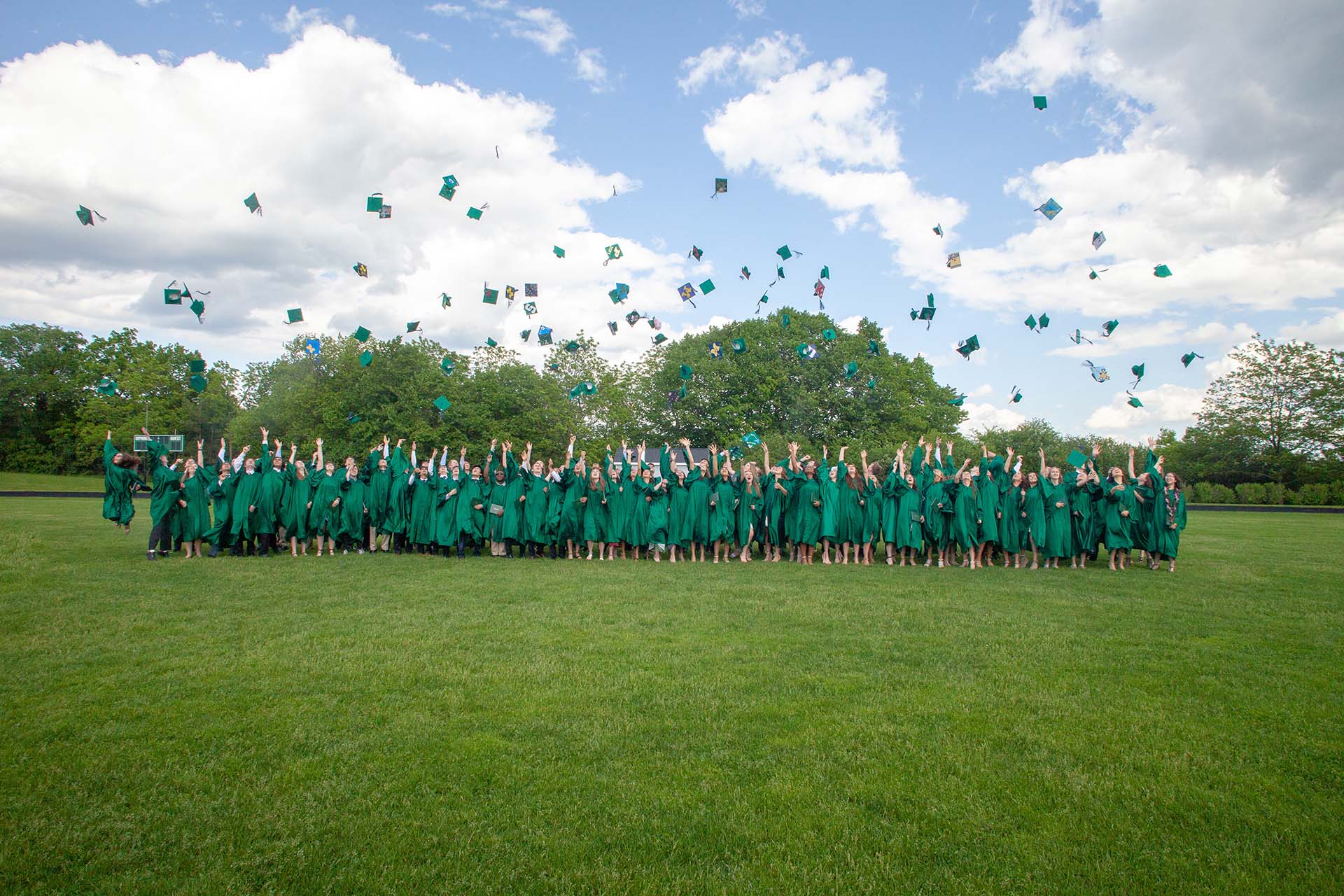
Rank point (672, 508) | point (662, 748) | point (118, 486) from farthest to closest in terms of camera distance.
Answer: point (672, 508) < point (118, 486) < point (662, 748)

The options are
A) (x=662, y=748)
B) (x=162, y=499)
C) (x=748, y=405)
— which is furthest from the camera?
(x=748, y=405)

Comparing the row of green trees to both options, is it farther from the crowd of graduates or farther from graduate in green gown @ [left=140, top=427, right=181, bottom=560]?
graduate in green gown @ [left=140, top=427, right=181, bottom=560]

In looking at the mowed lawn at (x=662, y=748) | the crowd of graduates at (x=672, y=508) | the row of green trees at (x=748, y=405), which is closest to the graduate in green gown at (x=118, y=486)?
the crowd of graduates at (x=672, y=508)

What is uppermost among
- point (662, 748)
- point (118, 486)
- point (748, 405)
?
point (748, 405)

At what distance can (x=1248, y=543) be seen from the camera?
17766mm

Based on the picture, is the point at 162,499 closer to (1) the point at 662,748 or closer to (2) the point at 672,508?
(2) the point at 672,508

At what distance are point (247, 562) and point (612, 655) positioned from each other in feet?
28.8

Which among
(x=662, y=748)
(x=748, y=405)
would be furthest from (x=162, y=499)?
(x=748, y=405)

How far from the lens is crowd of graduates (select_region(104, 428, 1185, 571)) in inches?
517

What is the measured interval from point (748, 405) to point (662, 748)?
36.0 metres

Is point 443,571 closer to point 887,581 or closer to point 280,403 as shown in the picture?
point 887,581

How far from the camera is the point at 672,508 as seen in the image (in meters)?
14.2

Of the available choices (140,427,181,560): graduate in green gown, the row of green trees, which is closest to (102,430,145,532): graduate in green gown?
(140,427,181,560): graduate in green gown

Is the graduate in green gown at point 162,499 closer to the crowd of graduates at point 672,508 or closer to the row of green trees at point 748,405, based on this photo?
the crowd of graduates at point 672,508
